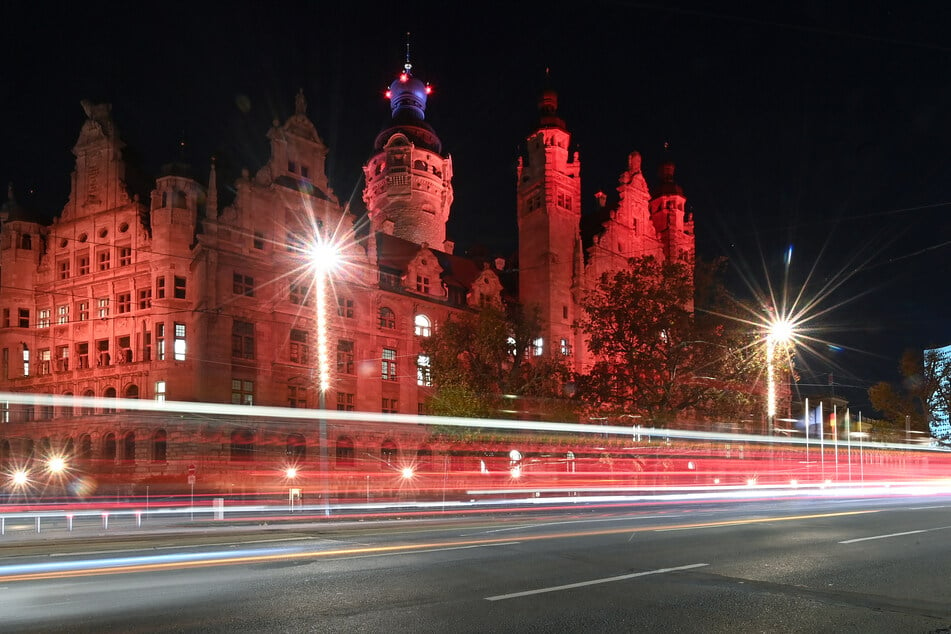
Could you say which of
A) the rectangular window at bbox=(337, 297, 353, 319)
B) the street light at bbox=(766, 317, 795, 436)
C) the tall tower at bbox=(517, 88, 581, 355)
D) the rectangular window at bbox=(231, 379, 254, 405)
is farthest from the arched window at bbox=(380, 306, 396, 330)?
the street light at bbox=(766, 317, 795, 436)

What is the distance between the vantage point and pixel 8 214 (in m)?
53.4

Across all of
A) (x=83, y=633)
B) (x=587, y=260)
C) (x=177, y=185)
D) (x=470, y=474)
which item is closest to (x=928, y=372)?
(x=587, y=260)

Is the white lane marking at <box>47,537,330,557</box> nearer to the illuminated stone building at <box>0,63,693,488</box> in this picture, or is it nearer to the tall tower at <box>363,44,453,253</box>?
the illuminated stone building at <box>0,63,693,488</box>

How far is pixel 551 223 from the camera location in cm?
6769

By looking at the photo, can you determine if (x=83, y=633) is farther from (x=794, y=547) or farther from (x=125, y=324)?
(x=125, y=324)

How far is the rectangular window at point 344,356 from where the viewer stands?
53.0 meters

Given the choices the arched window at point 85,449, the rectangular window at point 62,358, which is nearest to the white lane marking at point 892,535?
the arched window at point 85,449

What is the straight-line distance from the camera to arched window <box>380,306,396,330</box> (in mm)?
57281

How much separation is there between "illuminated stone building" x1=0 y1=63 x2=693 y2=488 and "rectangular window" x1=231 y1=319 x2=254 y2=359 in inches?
3.0

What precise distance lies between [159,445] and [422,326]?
22.1m

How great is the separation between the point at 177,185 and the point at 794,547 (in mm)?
41835

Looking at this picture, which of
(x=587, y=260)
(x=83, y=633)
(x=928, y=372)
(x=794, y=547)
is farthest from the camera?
(x=928, y=372)

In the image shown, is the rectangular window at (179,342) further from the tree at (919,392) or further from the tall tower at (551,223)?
the tree at (919,392)

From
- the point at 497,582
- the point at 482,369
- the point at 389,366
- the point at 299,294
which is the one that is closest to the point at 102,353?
the point at 299,294
